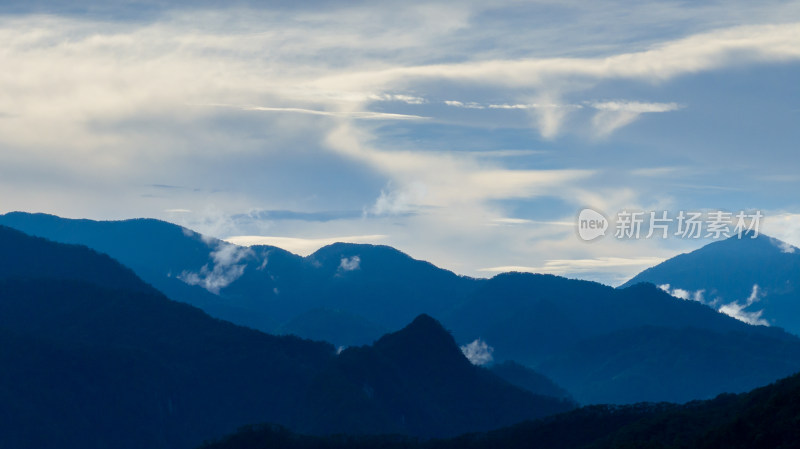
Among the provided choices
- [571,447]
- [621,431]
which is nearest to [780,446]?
[621,431]

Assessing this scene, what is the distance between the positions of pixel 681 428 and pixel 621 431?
12707mm

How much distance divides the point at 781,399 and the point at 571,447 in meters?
64.4

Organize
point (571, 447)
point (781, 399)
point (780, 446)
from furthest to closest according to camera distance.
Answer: point (571, 447) → point (781, 399) → point (780, 446)

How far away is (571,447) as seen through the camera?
193 meters

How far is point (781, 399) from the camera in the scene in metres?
135

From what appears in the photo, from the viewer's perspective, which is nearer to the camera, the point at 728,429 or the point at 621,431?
the point at 728,429

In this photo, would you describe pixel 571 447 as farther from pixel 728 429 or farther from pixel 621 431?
pixel 728 429

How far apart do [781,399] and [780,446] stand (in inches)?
519

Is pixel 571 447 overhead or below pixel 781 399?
below

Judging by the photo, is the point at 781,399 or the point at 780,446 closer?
the point at 780,446

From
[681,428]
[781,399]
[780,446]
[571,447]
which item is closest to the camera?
[780,446]

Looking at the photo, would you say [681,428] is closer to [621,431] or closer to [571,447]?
[621,431]

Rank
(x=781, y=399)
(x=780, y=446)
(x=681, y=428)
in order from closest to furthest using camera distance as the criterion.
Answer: (x=780, y=446), (x=781, y=399), (x=681, y=428)

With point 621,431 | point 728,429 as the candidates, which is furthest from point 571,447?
point 728,429
